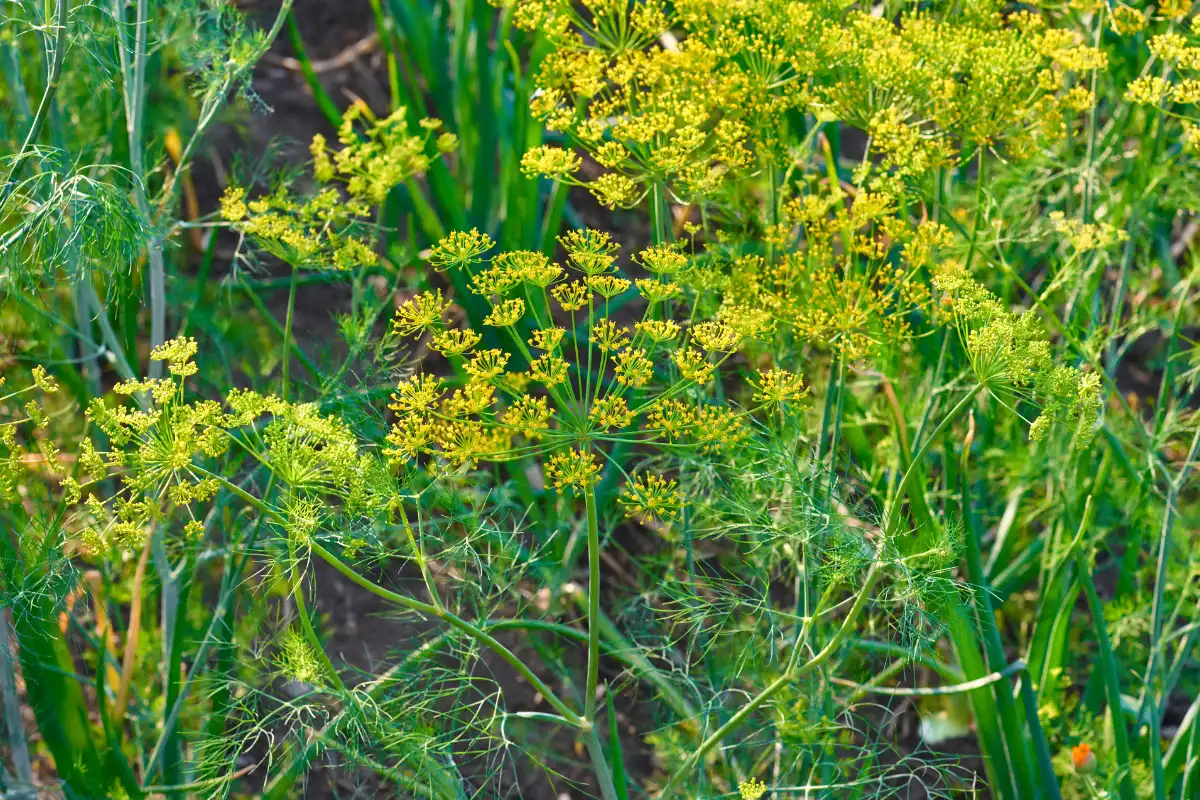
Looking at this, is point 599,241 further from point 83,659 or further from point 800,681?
point 83,659

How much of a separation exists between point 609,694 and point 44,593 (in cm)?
79

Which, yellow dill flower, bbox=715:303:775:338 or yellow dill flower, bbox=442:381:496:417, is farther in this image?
yellow dill flower, bbox=715:303:775:338

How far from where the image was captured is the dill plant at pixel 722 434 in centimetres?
137

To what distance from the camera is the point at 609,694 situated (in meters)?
1.69

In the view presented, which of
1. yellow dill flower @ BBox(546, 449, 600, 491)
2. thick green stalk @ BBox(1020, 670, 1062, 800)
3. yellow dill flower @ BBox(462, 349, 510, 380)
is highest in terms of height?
yellow dill flower @ BBox(462, 349, 510, 380)

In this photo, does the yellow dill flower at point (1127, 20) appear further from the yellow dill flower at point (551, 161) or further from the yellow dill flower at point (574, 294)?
the yellow dill flower at point (574, 294)

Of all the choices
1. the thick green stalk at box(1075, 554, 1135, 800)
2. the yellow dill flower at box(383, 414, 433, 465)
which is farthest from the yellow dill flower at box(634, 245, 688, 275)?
the thick green stalk at box(1075, 554, 1135, 800)

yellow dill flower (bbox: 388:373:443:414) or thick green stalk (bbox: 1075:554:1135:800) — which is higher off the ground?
yellow dill flower (bbox: 388:373:443:414)

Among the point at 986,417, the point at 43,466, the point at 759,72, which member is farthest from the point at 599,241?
the point at 43,466

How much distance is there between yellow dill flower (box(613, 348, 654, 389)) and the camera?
130 cm

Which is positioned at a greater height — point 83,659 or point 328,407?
point 328,407

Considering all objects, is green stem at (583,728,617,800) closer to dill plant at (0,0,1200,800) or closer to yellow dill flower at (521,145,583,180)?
dill plant at (0,0,1200,800)

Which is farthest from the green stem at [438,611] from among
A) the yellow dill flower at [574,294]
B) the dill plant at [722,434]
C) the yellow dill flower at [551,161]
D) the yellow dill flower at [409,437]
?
the yellow dill flower at [551,161]

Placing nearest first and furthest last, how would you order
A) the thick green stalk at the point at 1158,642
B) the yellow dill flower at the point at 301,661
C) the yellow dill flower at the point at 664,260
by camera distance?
1. the yellow dill flower at the point at 664,260
2. the yellow dill flower at the point at 301,661
3. the thick green stalk at the point at 1158,642
